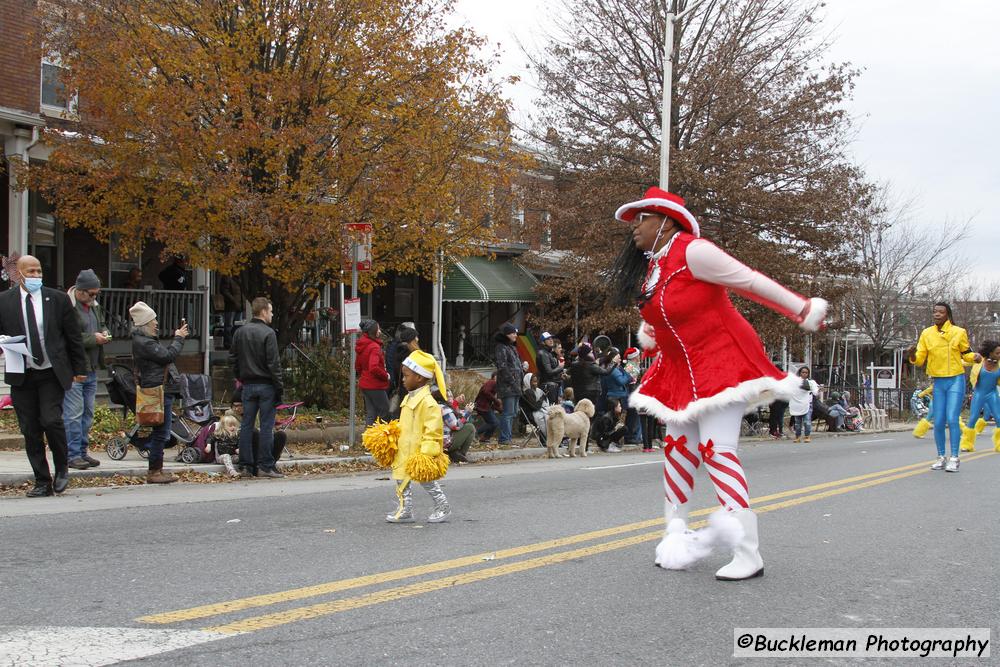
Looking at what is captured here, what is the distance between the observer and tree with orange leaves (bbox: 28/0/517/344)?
14.3m

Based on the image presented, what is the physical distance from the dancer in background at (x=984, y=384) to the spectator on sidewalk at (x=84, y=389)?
1064 cm

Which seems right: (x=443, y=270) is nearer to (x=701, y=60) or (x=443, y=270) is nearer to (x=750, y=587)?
(x=701, y=60)

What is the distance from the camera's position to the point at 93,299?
37.0 feet

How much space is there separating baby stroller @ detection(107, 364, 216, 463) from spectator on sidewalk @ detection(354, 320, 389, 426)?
2128 mm

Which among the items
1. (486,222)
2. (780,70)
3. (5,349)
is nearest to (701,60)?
(780,70)

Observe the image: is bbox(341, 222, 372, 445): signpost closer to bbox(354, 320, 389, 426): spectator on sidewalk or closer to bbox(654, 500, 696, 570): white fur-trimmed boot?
bbox(354, 320, 389, 426): spectator on sidewalk

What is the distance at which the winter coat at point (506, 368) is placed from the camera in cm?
1578

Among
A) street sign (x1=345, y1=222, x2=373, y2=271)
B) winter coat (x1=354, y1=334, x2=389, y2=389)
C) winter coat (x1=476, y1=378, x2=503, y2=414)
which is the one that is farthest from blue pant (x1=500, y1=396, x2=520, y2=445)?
street sign (x1=345, y1=222, x2=373, y2=271)

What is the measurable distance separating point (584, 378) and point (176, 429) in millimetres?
→ 7484

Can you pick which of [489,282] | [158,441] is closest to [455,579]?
[158,441]

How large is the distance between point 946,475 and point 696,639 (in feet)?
27.4

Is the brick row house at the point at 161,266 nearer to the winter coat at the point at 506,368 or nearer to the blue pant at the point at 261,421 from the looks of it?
the winter coat at the point at 506,368

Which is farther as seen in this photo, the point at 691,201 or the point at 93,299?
the point at 691,201

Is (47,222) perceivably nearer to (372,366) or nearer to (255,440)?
(372,366)
